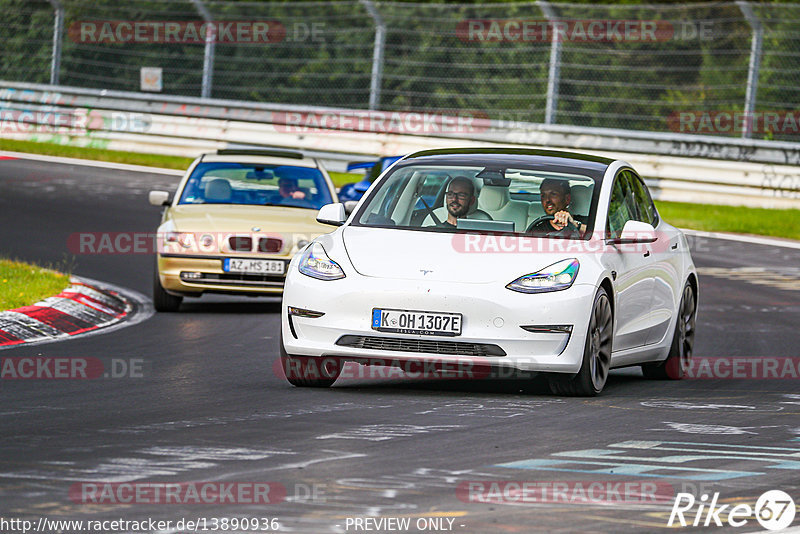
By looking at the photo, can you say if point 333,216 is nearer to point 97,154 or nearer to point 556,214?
point 556,214

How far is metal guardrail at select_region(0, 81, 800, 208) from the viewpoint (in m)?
23.8

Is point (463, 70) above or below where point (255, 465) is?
above

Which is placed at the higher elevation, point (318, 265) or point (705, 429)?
point (318, 265)

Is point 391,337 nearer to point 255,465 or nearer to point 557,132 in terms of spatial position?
point 255,465

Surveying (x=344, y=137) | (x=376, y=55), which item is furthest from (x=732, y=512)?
(x=344, y=137)

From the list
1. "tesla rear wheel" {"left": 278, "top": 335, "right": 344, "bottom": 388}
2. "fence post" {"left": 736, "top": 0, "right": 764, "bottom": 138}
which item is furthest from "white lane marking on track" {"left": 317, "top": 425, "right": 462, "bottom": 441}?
"fence post" {"left": 736, "top": 0, "right": 764, "bottom": 138}

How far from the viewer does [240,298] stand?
52.7 feet

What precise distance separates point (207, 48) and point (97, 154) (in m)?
2.94

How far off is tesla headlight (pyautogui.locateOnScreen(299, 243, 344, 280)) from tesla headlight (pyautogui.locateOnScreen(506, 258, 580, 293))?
1.03 m

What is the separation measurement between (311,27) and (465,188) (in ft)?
63.1

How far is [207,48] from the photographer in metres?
28.9

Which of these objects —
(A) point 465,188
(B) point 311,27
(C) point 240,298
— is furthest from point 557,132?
(A) point 465,188

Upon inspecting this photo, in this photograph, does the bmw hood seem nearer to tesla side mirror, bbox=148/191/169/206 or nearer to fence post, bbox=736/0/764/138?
tesla side mirror, bbox=148/191/169/206

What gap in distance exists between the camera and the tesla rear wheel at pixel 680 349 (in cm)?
1087
